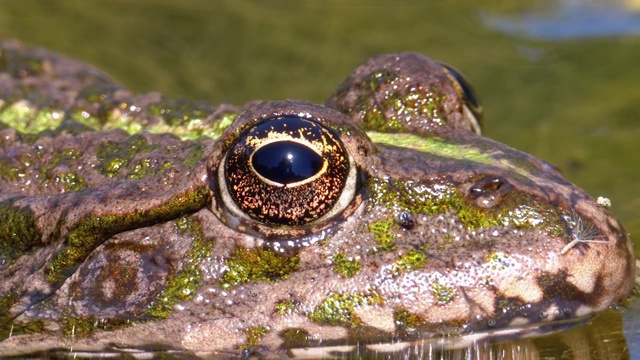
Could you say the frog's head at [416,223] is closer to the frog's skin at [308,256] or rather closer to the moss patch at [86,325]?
the frog's skin at [308,256]

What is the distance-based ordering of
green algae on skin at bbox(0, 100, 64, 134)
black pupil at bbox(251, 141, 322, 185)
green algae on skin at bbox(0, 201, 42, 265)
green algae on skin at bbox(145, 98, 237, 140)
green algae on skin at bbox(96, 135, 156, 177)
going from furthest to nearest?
1. green algae on skin at bbox(0, 100, 64, 134)
2. green algae on skin at bbox(145, 98, 237, 140)
3. green algae on skin at bbox(96, 135, 156, 177)
4. green algae on skin at bbox(0, 201, 42, 265)
5. black pupil at bbox(251, 141, 322, 185)

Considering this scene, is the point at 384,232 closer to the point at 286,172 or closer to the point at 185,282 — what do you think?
the point at 286,172

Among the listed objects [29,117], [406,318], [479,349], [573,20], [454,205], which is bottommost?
[479,349]

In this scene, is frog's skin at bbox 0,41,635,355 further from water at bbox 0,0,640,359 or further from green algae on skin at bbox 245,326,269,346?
water at bbox 0,0,640,359

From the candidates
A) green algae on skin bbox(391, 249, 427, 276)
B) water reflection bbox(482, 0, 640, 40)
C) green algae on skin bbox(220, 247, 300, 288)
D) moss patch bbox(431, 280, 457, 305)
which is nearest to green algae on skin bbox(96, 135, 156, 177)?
green algae on skin bbox(220, 247, 300, 288)

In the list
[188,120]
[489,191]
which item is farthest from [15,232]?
[489,191]

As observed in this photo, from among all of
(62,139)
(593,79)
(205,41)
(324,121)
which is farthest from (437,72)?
(205,41)

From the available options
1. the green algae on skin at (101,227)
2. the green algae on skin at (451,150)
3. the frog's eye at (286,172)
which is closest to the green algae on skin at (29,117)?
the green algae on skin at (101,227)

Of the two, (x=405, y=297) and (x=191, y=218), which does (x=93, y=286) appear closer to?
(x=191, y=218)
